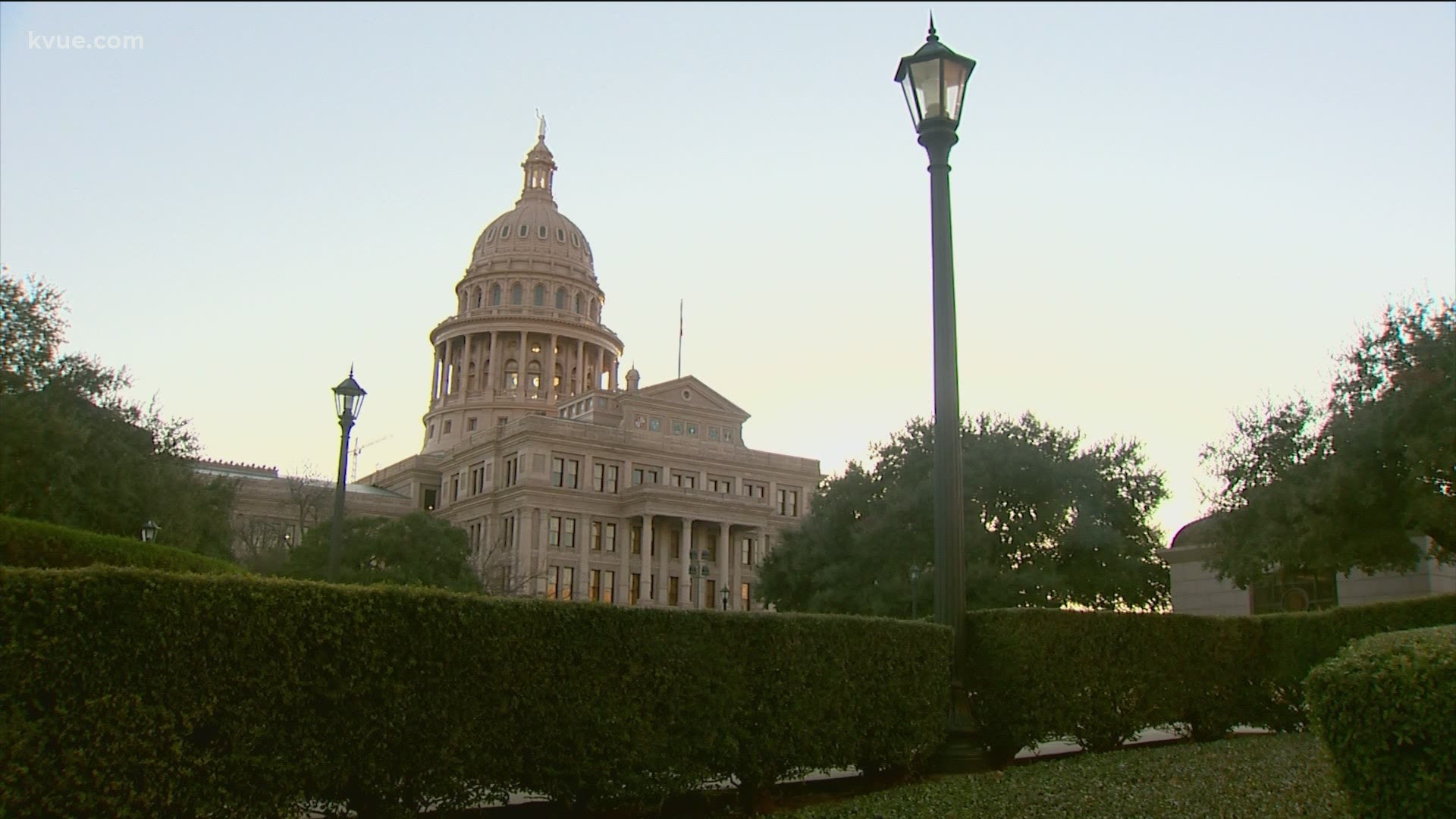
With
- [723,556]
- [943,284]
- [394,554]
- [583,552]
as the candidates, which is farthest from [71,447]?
[723,556]

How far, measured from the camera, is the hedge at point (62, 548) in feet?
60.8

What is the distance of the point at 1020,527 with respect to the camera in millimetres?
43188

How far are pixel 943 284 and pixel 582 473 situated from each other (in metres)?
75.6

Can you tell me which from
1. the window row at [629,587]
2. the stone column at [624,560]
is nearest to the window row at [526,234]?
the stone column at [624,560]

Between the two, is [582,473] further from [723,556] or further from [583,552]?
[723,556]

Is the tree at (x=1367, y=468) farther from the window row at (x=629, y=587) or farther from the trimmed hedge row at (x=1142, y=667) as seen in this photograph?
the window row at (x=629, y=587)

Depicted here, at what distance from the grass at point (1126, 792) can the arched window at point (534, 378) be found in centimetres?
10152

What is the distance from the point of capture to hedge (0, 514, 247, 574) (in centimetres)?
1855

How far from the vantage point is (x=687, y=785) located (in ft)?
35.4

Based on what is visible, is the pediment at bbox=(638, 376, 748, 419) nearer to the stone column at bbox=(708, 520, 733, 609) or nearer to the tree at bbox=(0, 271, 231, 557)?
the stone column at bbox=(708, 520, 733, 609)

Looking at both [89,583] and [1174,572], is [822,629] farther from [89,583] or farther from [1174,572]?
[1174,572]

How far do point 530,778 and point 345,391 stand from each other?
559 inches

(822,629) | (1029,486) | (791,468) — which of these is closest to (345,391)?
(822,629)

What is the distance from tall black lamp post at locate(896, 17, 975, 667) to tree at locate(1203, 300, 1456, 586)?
50.0 feet
